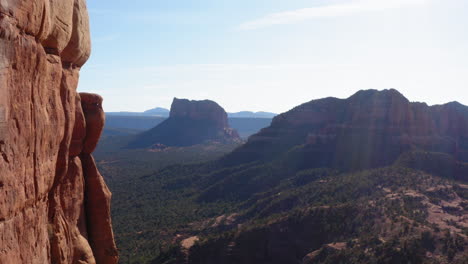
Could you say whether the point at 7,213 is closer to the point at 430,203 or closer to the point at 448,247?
the point at 448,247

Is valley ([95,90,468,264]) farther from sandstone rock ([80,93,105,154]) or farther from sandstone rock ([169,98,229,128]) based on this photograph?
sandstone rock ([169,98,229,128])

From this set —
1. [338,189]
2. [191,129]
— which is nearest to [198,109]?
[191,129]

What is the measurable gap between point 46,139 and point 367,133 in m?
70.1

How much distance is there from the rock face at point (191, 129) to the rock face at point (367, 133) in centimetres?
9137

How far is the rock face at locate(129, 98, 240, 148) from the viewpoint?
605ft

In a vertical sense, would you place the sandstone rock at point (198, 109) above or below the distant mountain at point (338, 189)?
above

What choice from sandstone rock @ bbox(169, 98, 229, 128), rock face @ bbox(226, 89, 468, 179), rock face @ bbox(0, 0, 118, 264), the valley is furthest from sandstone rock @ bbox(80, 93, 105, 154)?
sandstone rock @ bbox(169, 98, 229, 128)

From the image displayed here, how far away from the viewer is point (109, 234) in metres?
16.5

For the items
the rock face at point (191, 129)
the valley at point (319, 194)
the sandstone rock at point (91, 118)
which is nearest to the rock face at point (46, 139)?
the sandstone rock at point (91, 118)

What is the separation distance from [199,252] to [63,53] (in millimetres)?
32506

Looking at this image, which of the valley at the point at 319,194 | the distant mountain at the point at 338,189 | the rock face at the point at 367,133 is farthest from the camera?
the rock face at the point at 367,133

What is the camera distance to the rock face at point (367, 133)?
69500mm

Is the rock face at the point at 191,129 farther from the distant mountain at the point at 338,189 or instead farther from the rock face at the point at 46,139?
the rock face at the point at 46,139

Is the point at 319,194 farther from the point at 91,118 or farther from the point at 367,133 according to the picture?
the point at 91,118
